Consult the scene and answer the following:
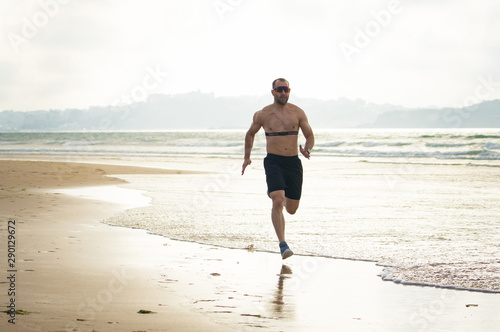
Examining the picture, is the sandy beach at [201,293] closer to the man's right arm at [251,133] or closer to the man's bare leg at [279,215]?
the man's bare leg at [279,215]

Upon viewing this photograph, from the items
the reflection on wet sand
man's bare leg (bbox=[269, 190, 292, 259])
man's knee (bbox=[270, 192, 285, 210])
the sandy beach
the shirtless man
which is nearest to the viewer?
the sandy beach

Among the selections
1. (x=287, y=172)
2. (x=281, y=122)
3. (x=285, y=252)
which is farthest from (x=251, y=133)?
(x=285, y=252)

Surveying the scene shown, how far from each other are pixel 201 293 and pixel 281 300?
69 centimetres

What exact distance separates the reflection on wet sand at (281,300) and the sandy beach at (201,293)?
15mm

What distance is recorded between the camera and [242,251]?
22.5 feet

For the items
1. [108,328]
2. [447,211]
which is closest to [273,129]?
[108,328]

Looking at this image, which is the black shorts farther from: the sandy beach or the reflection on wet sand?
the reflection on wet sand

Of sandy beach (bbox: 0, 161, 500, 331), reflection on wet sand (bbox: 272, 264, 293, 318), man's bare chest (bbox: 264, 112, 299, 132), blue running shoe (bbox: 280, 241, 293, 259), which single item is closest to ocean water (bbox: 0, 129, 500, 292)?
sandy beach (bbox: 0, 161, 500, 331)

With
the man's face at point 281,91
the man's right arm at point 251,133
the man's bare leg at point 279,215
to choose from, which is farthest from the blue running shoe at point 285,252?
the man's face at point 281,91

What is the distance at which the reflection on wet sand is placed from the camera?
4199 millimetres

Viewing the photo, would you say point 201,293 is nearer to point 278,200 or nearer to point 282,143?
point 278,200

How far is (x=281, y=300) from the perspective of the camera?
15.0ft

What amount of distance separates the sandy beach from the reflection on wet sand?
0.05 ft

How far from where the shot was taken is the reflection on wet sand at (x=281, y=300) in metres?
4.20
